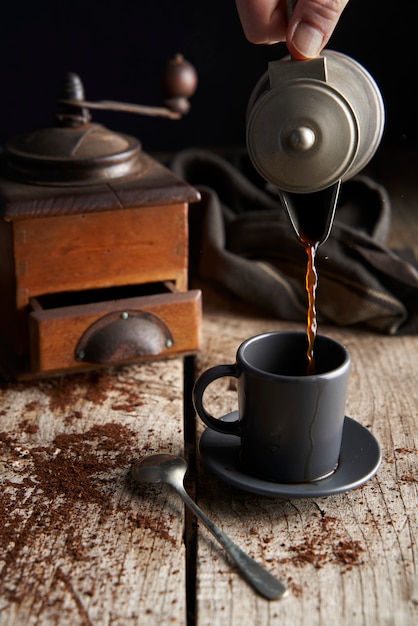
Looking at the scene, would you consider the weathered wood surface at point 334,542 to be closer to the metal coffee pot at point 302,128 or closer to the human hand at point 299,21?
the metal coffee pot at point 302,128

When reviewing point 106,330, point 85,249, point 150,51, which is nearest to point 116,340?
point 106,330

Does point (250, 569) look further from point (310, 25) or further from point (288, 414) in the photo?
point (310, 25)

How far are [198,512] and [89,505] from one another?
0.14 metres

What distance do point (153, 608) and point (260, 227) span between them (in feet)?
3.20

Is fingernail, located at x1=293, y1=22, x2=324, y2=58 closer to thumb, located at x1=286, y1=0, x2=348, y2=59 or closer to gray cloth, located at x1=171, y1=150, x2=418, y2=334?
thumb, located at x1=286, y1=0, x2=348, y2=59

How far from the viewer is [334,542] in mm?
948

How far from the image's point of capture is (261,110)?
994mm

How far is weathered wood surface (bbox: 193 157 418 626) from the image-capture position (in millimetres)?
848

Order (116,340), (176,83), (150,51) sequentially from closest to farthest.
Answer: (116,340), (176,83), (150,51)

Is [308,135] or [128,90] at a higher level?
[308,135]

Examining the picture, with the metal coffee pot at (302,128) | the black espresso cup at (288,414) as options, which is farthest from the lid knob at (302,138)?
the black espresso cup at (288,414)

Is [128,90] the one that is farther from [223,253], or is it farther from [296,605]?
[296,605]

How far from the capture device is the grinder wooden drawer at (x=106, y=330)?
1.28 meters

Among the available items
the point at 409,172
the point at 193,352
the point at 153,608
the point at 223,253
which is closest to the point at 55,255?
the point at 193,352
